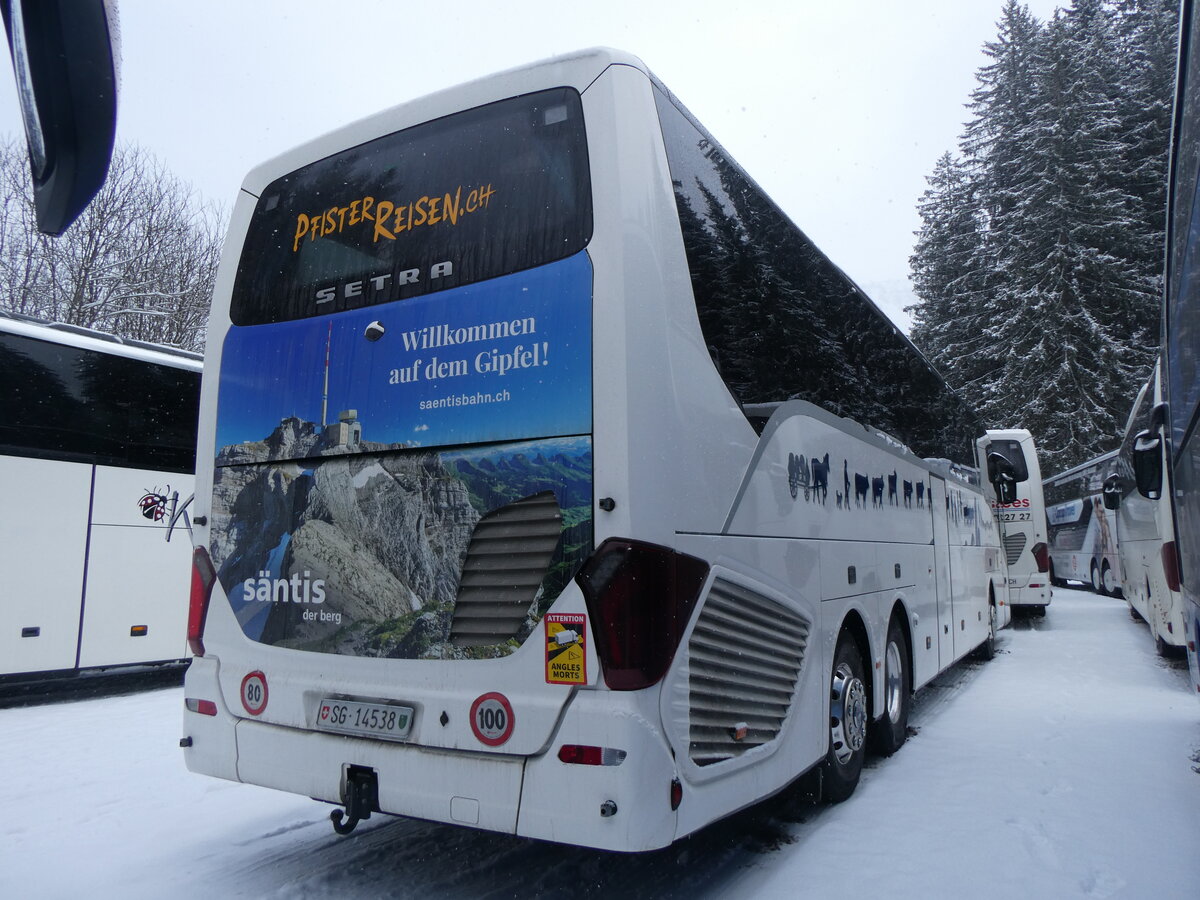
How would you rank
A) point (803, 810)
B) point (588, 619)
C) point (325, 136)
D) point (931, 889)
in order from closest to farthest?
point (588, 619)
point (931, 889)
point (325, 136)
point (803, 810)

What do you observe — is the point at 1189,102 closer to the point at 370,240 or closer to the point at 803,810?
the point at 370,240

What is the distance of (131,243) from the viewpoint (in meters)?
20.6

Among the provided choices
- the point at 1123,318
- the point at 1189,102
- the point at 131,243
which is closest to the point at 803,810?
the point at 1189,102

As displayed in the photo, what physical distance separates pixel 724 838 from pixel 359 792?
2.08 m

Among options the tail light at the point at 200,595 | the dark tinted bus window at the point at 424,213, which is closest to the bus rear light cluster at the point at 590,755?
the dark tinted bus window at the point at 424,213

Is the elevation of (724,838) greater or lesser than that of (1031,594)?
lesser

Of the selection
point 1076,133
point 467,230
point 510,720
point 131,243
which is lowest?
point 510,720

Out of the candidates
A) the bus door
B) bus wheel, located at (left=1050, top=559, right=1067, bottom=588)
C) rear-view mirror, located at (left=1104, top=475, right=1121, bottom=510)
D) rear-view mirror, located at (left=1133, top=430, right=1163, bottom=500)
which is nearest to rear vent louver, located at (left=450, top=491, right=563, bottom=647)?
rear-view mirror, located at (left=1133, top=430, right=1163, bottom=500)

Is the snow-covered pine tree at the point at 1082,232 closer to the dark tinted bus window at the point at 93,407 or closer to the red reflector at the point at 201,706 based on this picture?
the dark tinted bus window at the point at 93,407

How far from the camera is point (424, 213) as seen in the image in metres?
3.89

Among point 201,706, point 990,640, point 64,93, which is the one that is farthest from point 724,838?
point 990,640

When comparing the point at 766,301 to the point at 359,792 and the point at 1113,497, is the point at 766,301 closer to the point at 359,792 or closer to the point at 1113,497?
the point at 359,792

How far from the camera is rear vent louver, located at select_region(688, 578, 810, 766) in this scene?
3371mm

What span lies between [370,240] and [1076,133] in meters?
36.6
